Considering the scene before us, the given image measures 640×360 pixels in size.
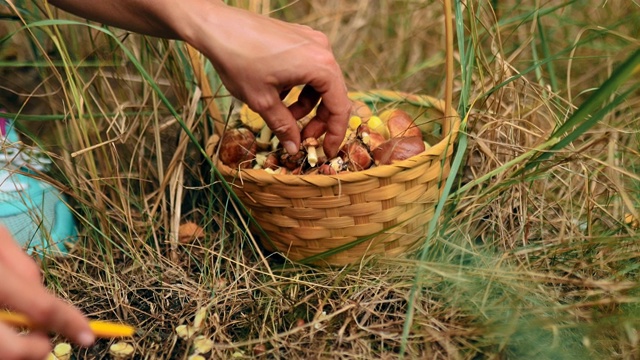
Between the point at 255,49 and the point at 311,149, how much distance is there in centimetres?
28

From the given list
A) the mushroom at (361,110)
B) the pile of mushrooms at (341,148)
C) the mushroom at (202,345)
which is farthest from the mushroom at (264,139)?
the mushroom at (202,345)

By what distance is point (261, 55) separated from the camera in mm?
1006

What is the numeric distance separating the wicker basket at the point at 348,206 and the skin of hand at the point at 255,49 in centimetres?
13

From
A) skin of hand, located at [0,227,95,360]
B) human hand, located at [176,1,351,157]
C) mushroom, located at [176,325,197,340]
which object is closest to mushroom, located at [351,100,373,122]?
human hand, located at [176,1,351,157]

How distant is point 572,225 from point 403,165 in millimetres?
382

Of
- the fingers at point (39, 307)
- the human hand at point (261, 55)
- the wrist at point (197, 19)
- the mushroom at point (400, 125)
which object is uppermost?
the wrist at point (197, 19)

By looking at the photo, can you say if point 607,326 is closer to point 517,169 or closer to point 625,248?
point 625,248

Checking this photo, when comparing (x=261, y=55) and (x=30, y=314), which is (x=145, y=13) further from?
(x=30, y=314)

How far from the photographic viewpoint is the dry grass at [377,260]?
1067mm

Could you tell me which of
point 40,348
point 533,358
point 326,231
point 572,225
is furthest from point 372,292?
point 40,348

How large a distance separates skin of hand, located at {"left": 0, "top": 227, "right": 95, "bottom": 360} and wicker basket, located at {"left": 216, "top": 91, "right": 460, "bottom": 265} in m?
0.53

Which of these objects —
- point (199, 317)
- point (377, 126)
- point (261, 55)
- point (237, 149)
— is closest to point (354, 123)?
point (377, 126)

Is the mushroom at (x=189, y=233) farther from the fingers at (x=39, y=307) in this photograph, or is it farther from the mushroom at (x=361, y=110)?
the fingers at (x=39, y=307)

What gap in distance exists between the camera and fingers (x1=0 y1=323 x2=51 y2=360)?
641 millimetres
